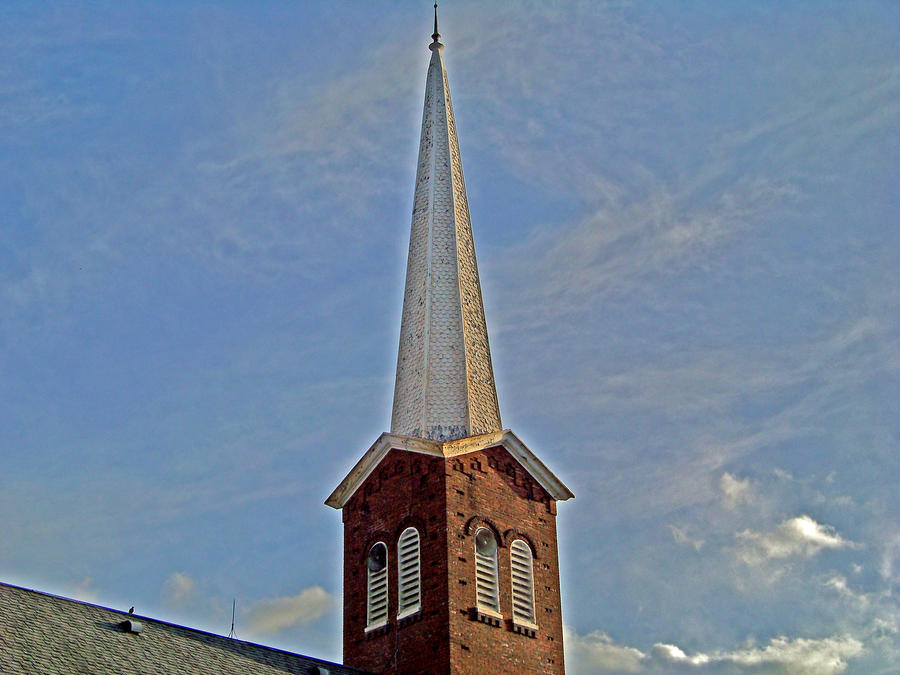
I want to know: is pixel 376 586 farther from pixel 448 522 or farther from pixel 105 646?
pixel 105 646

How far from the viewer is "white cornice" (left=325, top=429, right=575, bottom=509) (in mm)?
45500

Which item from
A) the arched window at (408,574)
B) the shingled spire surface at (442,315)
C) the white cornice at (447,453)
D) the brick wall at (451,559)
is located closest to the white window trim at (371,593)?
the brick wall at (451,559)

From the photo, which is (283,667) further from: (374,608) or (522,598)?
(522,598)

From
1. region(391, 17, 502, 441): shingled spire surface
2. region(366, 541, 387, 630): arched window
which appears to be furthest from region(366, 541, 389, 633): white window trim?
region(391, 17, 502, 441): shingled spire surface

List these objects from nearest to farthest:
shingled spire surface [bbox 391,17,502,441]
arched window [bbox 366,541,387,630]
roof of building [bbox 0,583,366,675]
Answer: roof of building [bbox 0,583,366,675], arched window [bbox 366,541,387,630], shingled spire surface [bbox 391,17,502,441]

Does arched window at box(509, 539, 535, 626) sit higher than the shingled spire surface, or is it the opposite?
the shingled spire surface

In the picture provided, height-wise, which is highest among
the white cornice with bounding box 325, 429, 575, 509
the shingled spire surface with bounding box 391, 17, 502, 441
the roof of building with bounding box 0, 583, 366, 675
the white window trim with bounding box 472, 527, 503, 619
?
the shingled spire surface with bounding box 391, 17, 502, 441

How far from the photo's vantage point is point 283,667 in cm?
4038

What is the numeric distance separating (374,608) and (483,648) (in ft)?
13.5

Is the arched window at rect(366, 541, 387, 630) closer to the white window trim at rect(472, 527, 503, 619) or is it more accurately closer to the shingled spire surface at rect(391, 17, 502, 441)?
the white window trim at rect(472, 527, 503, 619)

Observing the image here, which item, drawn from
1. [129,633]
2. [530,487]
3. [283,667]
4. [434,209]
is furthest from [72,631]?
[434,209]

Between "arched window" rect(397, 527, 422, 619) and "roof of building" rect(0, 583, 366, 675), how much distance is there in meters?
3.74

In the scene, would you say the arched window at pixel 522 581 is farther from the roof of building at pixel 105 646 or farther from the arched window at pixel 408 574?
the roof of building at pixel 105 646

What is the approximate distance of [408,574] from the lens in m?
44.5
